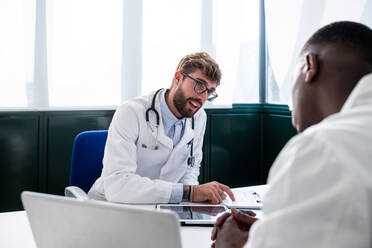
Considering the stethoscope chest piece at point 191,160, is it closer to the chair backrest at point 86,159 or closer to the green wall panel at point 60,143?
the chair backrest at point 86,159

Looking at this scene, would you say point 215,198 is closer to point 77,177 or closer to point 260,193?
point 260,193

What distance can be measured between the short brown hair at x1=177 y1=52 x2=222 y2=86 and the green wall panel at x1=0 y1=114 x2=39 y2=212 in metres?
1.19

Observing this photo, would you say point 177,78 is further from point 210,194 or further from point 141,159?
point 210,194

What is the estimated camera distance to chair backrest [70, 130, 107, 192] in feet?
6.03

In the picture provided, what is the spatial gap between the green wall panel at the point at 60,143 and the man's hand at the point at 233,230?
184 centimetres

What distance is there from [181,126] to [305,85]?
1.23 m

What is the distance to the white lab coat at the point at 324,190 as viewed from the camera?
1.53 feet

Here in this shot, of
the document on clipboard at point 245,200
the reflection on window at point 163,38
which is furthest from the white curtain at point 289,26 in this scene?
the document on clipboard at point 245,200

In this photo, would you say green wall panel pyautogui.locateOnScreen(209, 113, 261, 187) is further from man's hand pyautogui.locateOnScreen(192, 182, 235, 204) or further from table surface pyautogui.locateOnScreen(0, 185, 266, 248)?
table surface pyautogui.locateOnScreen(0, 185, 266, 248)

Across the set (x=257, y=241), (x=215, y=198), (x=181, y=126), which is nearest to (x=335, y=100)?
(x=257, y=241)

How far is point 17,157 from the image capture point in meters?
2.51

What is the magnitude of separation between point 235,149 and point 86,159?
1.75m

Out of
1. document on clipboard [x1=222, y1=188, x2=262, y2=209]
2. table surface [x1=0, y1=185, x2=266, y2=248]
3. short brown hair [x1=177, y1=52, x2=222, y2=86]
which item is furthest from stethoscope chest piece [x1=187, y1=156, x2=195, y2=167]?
table surface [x1=0, y1=185, x2=266, y2=248]

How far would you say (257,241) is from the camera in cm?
55
